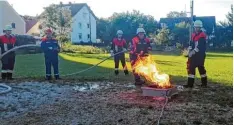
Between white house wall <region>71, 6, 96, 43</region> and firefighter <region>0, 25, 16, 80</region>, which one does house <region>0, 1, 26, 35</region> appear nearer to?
white house wall <region>71, 6, 96, 43</region>

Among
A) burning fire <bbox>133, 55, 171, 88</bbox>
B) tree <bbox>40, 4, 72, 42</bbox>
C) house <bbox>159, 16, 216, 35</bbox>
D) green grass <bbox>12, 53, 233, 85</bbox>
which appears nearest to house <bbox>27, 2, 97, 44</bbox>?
house <bbox>159, 16, 216, 35</bbox>

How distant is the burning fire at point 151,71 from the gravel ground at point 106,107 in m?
0.47

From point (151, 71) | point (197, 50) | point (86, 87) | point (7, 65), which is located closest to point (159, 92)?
point (151, 71)

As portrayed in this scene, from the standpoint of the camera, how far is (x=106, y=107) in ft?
26.0

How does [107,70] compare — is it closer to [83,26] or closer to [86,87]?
[86,87]

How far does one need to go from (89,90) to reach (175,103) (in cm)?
300

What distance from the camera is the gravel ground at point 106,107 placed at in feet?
22.2

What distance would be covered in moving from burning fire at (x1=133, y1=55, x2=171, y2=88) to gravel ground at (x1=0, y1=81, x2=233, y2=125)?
474 mm

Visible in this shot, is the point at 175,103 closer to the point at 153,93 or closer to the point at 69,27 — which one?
the point at 153,93

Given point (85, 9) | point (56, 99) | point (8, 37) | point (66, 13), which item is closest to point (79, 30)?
point (85, 9)

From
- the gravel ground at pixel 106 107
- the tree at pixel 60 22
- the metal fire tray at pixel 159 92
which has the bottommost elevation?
the gravel ground at pixel 106 107

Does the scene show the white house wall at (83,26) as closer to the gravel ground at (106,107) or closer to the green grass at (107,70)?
the green grass at (107,70)

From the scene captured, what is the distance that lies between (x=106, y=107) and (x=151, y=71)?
2684mm

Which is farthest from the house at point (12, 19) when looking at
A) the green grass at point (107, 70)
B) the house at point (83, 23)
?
the green grass at point (107, 70)
